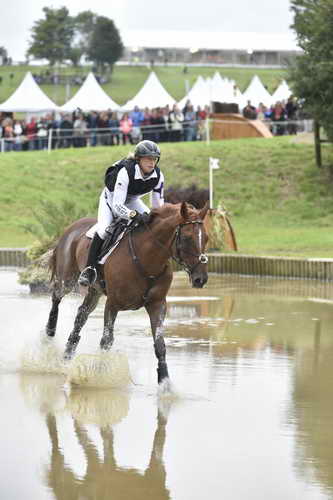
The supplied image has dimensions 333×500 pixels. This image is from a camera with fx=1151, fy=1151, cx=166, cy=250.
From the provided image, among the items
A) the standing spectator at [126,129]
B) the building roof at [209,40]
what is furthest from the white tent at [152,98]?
the building roof at [209,40]

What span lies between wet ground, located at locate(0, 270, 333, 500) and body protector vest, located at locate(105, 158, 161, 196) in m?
1.59

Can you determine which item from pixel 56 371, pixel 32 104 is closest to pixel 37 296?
pixel 56 371

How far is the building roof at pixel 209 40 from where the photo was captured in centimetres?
11819

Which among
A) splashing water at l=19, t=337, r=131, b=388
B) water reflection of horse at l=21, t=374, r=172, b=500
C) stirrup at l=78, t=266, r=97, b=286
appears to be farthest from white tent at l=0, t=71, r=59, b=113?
water reflection of horse at l=21, t=374, r=172, b=500

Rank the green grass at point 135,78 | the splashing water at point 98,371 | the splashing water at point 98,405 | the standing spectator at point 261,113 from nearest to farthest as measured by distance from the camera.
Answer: the splashing water at point 98,405, the splashing water at point 98,371, the standing spectator at point 261,113, the green grass at point 135,78

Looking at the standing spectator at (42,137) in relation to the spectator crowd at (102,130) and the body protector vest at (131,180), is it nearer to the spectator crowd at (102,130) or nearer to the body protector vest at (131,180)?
the spectator crowd at (102,130)

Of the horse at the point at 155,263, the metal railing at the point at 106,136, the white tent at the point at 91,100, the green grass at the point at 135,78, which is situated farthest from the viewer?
the green grass at the point at 135,78

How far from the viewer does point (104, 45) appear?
11731cm

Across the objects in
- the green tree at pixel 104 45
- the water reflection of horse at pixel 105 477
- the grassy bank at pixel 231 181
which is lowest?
the grassy bank at pixel 231 181

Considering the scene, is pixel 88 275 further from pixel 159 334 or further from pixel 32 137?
pixel 32 137

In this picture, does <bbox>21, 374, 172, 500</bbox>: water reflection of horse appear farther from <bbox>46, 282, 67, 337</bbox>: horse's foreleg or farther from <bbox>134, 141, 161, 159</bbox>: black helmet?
<bbox>134, 141, 161, 159</bbox>: black helmet

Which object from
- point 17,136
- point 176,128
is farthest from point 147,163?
point 17,136

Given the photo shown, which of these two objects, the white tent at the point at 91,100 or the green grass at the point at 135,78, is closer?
the white tent at the point at 91,100

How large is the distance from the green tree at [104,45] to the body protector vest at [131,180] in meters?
107
